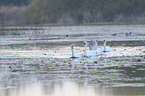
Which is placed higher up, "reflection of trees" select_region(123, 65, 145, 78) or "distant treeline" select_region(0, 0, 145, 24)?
"distant treeline" select_region(0, 0, 145, 24)

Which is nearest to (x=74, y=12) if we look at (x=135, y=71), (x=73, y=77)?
(x=135, y=71)

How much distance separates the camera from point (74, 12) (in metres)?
Answer: 107

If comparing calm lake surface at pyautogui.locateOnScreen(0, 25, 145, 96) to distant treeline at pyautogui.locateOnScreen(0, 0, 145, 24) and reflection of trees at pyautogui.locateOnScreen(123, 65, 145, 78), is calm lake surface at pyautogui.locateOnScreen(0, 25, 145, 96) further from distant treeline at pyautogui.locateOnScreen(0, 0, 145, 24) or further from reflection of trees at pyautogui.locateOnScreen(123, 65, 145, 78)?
→ distant treeline at pyautogui.locateOnScreen(0, 0, 145, 24)

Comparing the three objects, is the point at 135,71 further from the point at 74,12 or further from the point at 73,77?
the point at 74,12

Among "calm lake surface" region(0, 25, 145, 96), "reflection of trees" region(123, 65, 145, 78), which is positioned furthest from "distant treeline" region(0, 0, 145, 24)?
"reflection of trees" region(123, 65, 145, 78)

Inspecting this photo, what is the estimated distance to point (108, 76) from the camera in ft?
53.3

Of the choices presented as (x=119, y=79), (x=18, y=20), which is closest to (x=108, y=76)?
(x=119, y=79)

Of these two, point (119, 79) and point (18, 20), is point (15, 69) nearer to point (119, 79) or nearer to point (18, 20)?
point (119, 79)

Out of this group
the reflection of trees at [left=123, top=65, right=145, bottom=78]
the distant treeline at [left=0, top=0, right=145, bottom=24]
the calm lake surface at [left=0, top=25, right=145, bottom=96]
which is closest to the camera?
the calm lake surface at [left=0, top=25, right=145, bottom=96]

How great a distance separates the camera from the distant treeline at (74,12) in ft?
325

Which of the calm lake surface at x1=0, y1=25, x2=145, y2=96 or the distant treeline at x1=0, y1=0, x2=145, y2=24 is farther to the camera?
the distant treeline at x1=0, y1=0, x2=145, y2=24

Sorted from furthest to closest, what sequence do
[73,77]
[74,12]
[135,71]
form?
[74,12], [135,71], [73,77]

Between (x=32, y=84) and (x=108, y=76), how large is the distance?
3150mm

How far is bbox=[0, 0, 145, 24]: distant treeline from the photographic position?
325 feet
